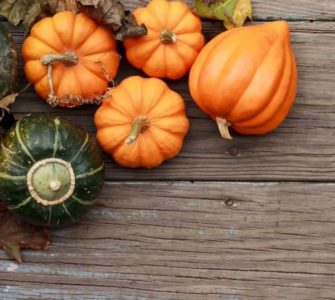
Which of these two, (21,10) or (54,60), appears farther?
(21,10)

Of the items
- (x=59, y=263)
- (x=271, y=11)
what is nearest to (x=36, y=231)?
(x=59, y=263)

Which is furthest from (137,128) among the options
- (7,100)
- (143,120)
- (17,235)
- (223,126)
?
(17,235)

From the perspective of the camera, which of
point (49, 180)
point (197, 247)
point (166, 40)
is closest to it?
point (49, 180)

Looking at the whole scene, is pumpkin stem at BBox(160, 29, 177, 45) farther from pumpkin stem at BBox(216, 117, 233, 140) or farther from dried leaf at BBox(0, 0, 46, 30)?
dried leaf at BBox(0, 0, 46, 30)

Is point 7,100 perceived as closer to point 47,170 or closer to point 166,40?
point 47,170

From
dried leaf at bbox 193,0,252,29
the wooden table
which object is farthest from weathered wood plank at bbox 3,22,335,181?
dried leaf at bbox 193,0,252,29

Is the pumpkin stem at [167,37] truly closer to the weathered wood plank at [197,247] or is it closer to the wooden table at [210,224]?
the wooden table at [210,224]

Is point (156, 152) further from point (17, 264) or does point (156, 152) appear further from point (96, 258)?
point (17, 264)
